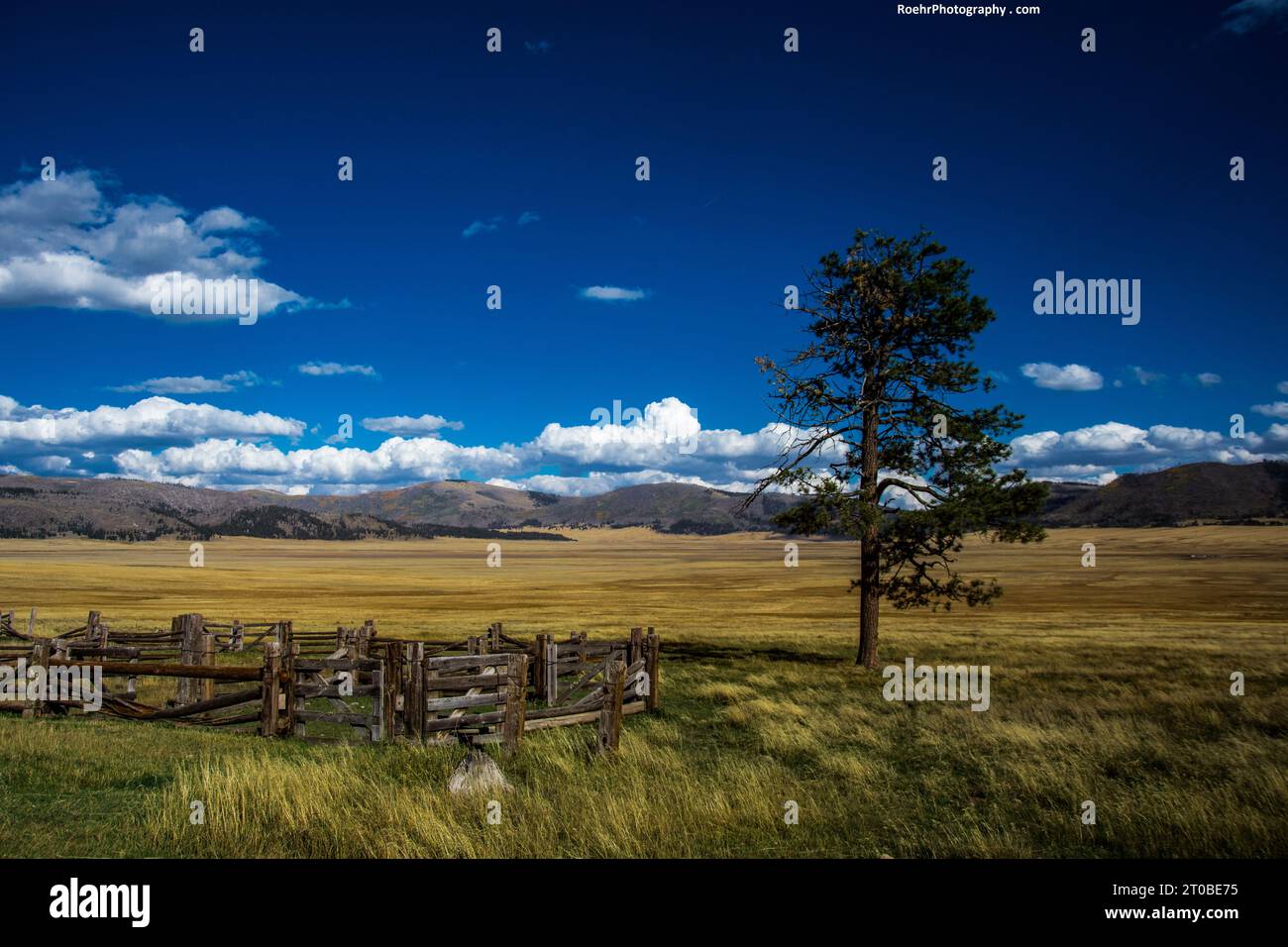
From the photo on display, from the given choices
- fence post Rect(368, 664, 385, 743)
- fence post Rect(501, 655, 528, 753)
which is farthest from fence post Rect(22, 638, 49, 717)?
fence post Rect(501, 655, 528, 753)

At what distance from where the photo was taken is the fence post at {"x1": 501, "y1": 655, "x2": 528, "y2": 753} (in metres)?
11.4

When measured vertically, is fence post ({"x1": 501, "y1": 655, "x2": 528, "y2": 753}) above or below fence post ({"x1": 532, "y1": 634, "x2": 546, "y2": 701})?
above

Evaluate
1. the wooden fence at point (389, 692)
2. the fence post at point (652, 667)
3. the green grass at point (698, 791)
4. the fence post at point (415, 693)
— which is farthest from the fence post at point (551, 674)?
the fence post at point (415, 693)

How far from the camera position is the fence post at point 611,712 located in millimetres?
11609

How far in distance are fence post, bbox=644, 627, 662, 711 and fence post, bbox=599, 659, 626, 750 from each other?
16.5 ft

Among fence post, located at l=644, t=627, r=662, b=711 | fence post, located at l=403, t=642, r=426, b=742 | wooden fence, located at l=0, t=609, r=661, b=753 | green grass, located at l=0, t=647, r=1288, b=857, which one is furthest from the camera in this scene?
fence post, located at l=644, t=627, r=662, b=711

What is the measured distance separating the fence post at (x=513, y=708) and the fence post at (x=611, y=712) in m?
1.20

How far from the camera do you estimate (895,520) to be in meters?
21.9

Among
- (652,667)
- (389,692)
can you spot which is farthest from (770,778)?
(652,667)

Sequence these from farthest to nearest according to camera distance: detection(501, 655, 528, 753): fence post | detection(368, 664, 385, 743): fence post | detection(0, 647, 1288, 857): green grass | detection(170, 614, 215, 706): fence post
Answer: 1. detection(170, 614, 215, 706): fence post
2. detection(368, 664, 385, 743): fence post
3. detection(501, 655, 528, 753): fence post
4. detection(0, 647, 1288, 857): green grass

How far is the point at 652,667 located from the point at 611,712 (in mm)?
5408

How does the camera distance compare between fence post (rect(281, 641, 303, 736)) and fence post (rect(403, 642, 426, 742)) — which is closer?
fence post (rect(403, 642, 426, 742))

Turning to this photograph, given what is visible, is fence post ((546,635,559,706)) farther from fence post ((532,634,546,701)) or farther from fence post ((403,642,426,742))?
fence post ((403,642,426,742))
